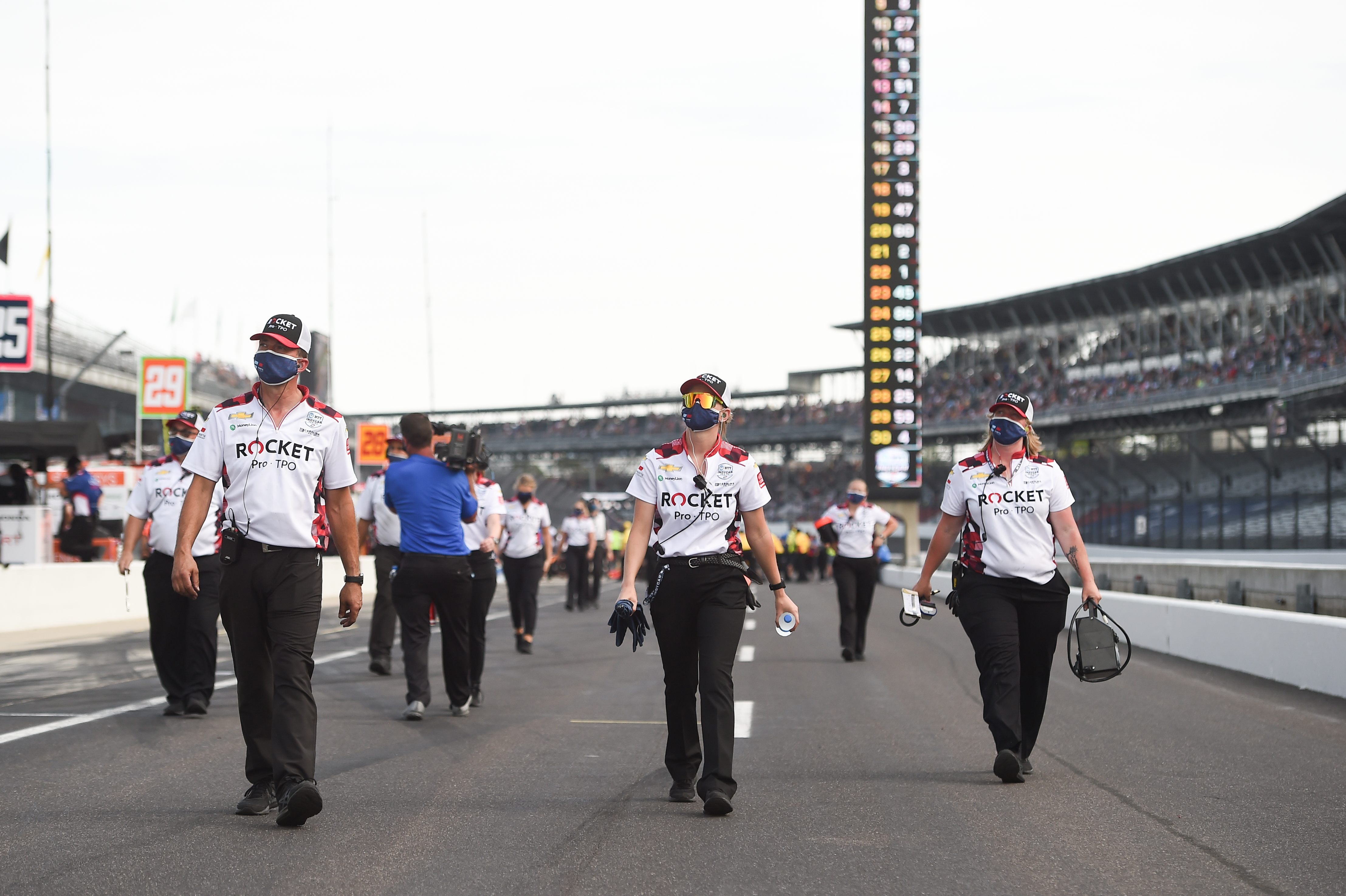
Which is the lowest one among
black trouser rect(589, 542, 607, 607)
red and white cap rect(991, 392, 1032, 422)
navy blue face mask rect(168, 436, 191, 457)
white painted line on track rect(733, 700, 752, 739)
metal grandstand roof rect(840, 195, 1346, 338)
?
black trouser rect(589, 542, 607, 607)

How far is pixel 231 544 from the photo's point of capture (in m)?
5.97

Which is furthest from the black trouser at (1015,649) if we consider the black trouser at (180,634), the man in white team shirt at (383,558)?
the man in white team shirt at (383,558)

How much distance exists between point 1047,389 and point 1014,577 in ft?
201

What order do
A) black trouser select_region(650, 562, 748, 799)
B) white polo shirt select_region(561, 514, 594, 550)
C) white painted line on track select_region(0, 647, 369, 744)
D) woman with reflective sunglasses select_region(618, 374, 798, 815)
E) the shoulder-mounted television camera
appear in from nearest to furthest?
1. black trouser select_region(650, 562, 748, 799)
2. woman with reflective sunglasses select_region(618, 374, 798, 815)
3. white painted line on track select_region(0, 647, 369, 744)
4. the shoulder-mounted television camera
5. white polo shirt select_region(561, 514, 594, 550)

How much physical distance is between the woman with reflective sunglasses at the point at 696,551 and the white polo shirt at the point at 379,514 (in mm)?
4289

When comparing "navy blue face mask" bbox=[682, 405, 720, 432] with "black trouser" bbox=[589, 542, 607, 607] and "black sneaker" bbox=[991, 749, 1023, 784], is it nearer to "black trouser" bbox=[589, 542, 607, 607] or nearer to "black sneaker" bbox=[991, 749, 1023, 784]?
"black sneaker" bbox=[991, 749, 1023, 784]

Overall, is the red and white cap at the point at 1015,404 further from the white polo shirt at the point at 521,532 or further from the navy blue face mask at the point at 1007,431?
the white polo shirt at the point at 521,532

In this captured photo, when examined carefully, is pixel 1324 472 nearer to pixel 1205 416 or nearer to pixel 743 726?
pixel 1205 416

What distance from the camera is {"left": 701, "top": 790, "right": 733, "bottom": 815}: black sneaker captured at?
6059 mm

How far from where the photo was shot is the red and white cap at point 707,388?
257 inches

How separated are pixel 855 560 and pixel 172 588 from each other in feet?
24.3

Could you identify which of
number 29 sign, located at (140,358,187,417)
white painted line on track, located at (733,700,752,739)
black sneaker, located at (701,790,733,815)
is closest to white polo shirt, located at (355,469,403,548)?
white painted line on track, located at (733,700,752,739)

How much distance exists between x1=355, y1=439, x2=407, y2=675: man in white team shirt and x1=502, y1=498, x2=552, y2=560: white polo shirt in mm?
2379

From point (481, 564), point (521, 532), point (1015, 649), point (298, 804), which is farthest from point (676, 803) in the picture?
point (521, 532)
